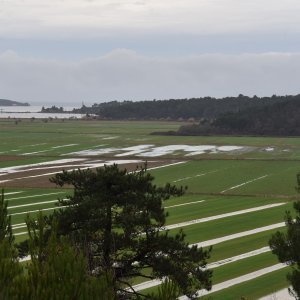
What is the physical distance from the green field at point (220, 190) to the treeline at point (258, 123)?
28.4 m

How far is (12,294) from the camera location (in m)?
8.13

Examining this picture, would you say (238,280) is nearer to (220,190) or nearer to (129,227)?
(129,227)

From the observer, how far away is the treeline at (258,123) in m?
135

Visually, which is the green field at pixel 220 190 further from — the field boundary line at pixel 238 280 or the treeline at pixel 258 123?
the treeline at pixel 258 123

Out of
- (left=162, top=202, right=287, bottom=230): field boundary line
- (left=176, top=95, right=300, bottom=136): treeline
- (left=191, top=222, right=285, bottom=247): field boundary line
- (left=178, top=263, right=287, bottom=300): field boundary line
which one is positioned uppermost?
(left=176, top=95, right=300, bottom=136): treeline

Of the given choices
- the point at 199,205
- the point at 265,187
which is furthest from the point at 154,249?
the point at 265,187

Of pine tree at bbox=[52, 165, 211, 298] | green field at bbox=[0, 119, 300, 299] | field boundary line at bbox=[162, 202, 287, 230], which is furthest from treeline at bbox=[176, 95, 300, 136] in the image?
pine tree at bbox=[52, 165, 211, 298]

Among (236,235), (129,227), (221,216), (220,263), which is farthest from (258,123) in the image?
(129,227)

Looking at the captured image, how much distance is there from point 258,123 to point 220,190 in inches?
3508

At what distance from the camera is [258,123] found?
140 m

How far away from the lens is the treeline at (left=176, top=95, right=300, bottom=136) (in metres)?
135

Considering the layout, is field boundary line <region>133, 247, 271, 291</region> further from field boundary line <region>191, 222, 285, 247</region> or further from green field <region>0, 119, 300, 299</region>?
field boundary line <region>191, 222, 285, 247</region>

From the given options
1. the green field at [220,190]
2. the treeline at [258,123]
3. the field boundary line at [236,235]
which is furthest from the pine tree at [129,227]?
the treeline at [258,123]

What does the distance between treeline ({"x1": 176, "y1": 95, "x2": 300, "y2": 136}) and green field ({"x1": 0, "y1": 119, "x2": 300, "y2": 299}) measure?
28.4m
